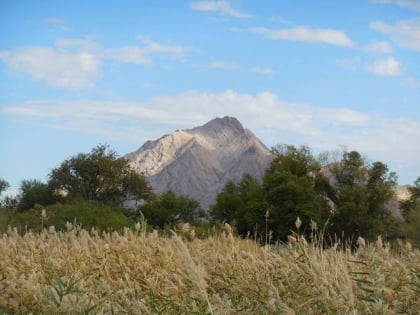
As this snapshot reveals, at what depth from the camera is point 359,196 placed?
45281 millimetres

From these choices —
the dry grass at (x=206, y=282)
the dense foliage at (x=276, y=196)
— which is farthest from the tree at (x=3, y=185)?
the dry grass at (x=206, y=282)

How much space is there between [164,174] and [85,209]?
506 ft

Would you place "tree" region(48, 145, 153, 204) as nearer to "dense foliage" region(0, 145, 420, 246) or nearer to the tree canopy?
"dense foliage" region(0, 145, 420, 246)

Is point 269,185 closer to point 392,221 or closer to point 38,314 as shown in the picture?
point 392,221

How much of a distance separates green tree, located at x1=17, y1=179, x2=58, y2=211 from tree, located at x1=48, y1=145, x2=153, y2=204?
775mm

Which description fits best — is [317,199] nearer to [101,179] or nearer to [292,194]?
[292,194]

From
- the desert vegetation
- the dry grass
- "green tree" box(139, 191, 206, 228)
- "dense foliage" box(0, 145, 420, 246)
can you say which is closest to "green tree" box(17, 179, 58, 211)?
"dense foliage" box(0, 145, 420, 246)

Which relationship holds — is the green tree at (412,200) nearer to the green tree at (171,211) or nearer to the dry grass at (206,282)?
the green tree at (171,211)

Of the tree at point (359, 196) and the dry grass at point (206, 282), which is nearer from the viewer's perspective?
the dry grass at point (206, 282)

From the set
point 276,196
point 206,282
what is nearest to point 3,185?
point 276,196

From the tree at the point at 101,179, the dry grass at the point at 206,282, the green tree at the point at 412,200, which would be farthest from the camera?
the green tree at the point at 412,200

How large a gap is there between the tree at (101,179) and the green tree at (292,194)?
9.70 m

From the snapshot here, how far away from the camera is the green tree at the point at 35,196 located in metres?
46.9

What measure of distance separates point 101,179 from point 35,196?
501 centimetres
